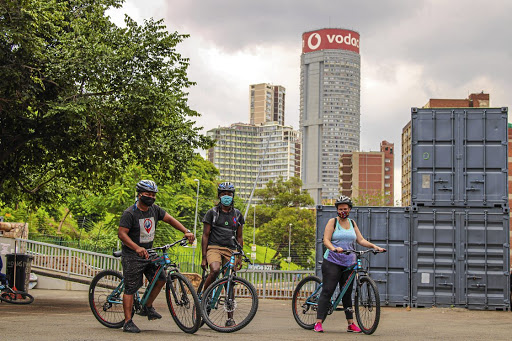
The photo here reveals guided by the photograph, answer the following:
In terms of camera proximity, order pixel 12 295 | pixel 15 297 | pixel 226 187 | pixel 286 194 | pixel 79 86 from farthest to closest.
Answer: pixel 286 194 < pixel 79 86 < pixel 12 295 < pixel 15 297 < pixel 226 187

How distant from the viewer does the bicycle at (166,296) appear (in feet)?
29.8

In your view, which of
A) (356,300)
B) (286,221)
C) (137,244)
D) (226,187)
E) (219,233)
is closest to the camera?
(137,244)

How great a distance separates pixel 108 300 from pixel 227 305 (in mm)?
1469

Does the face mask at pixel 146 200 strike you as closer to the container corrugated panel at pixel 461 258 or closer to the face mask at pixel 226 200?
the face mask at pixel 226 200

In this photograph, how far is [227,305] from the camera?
9578 mm

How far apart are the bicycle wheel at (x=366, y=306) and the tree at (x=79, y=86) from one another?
298 inches

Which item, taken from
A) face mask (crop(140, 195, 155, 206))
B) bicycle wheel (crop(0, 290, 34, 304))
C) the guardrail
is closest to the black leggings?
face mask (crop(140, 195, 155, 206))

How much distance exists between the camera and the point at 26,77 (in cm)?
1595

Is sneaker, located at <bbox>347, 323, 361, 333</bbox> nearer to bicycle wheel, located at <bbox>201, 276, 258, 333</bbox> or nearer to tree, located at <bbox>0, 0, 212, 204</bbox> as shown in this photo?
bicycle wheel, located at <bbox>201, 276, 258, 333</bbox>

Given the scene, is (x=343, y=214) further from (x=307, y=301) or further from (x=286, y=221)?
(x=286, y=221)

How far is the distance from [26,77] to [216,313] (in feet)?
27.3

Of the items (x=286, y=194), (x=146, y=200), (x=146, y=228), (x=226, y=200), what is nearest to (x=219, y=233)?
(x=226, y=200)

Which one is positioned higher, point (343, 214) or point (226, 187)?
point (226, 187)

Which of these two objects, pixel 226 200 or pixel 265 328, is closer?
pixel 226 200
